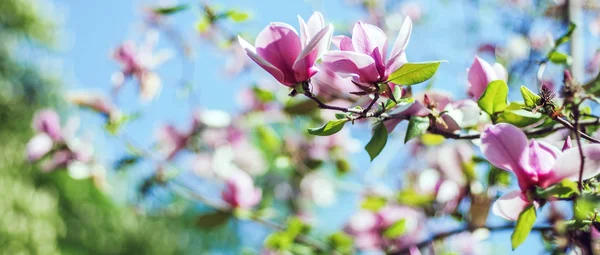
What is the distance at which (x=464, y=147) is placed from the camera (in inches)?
45.2

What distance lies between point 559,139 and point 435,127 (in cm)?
17

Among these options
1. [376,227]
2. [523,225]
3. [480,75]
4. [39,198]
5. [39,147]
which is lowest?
[39,198]

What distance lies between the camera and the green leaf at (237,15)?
3.18 feet

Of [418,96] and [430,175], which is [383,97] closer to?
[418,96]

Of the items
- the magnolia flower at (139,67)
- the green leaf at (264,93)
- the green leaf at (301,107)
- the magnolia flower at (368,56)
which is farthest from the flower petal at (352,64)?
the magnolia flower at (139,67)

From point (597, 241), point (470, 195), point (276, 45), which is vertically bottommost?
point (470, 195)

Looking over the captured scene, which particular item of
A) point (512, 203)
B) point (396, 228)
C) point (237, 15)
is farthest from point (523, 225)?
point (237, 15)

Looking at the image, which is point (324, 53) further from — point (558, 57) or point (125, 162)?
point (125, 162)

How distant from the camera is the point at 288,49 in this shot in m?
0.51

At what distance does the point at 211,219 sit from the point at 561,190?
87 cm

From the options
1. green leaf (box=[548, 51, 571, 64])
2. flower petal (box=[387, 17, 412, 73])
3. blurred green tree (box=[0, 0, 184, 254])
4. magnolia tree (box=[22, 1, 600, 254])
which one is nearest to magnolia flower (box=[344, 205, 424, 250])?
magnolia tree (box=[22, 1, 600, 254])

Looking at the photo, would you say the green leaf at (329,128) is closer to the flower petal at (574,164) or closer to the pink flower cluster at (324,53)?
the pink flower cluster at (324,53)

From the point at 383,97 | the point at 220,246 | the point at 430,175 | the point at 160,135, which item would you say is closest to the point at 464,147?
the point at 430,175

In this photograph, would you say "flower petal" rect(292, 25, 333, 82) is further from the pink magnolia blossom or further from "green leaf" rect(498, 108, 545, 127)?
the pink magnolia blossom
